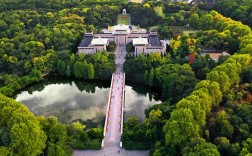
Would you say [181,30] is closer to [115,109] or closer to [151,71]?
[151,71]

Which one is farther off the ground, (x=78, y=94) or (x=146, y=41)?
(x=146, y=41)

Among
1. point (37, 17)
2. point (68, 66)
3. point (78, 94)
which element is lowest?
point (78, 94)

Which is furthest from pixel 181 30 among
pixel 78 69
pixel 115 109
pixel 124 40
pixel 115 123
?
pixel 115 123

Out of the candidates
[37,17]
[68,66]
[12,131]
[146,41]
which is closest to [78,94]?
[68,66]

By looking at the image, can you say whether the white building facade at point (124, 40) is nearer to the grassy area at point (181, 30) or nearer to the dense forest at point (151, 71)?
the dense forest at point (151, 71)

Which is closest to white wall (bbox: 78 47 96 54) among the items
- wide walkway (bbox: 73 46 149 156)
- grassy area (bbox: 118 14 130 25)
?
wide walkway (bbox: 73 46 149 156)

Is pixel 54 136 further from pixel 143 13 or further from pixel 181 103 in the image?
pixel 143 13
